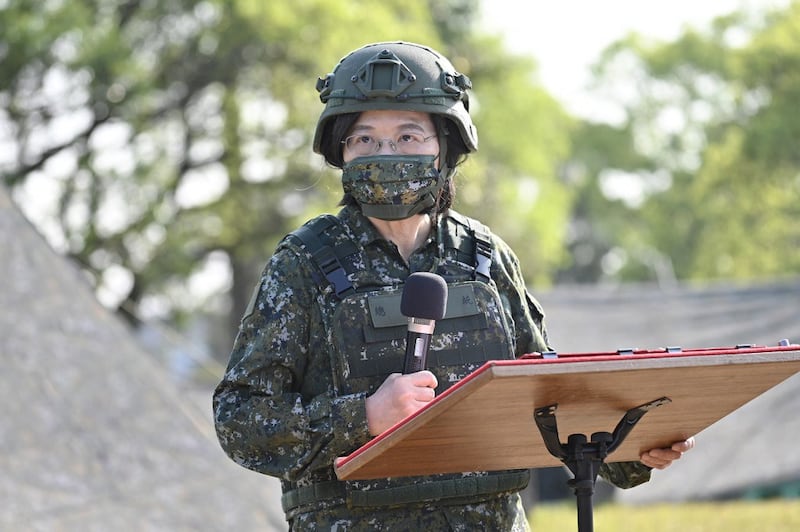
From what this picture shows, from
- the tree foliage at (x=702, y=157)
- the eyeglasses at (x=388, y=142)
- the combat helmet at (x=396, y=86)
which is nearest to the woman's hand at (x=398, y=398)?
the eyeglasses at (x=388, y=142)

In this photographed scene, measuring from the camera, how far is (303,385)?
11.4ft

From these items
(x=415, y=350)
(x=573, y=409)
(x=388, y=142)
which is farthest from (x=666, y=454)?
(x=388, y=142)

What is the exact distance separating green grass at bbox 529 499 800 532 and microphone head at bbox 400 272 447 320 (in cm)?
824

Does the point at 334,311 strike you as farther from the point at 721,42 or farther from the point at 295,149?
the point at 721,42

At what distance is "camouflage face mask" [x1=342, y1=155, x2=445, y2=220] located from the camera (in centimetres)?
347

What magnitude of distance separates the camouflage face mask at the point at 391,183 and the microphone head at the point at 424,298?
45 cm

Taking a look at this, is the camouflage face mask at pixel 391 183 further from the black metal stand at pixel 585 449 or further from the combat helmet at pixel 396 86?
the black metal stand at pixel 585 449

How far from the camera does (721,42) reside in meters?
46.2

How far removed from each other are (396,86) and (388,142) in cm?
15

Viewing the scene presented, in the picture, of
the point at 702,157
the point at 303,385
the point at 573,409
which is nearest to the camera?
the point at 573,409

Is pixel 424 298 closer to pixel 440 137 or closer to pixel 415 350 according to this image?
pixel 415 350

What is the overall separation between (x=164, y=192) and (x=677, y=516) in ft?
54.0

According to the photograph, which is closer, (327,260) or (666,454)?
(666,454)

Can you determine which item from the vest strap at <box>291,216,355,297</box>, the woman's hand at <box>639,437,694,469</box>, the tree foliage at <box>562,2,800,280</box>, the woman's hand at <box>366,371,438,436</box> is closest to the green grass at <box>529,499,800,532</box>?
the woman's hand at <box>639,437,694,469</box>
